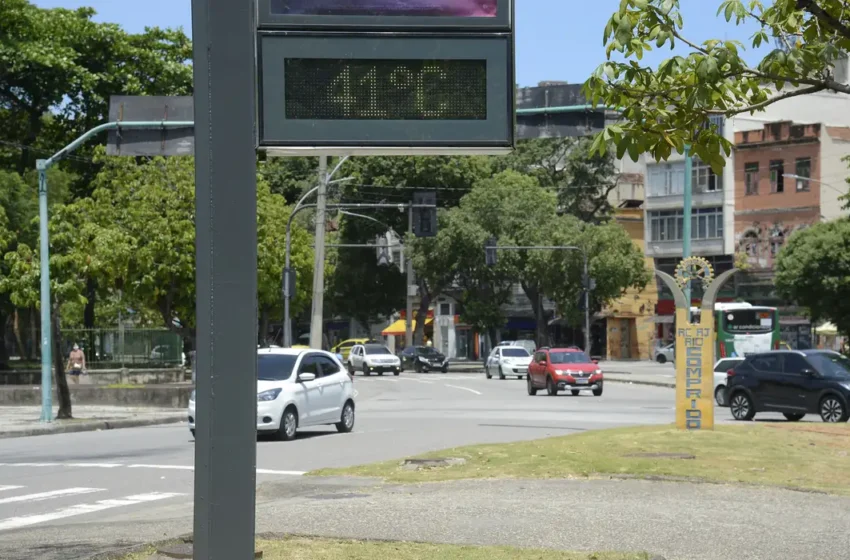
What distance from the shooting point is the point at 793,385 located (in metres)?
29.0

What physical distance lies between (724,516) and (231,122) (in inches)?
292

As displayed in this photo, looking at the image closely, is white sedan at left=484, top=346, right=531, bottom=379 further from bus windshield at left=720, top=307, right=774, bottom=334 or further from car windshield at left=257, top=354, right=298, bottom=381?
car windshield at left=257, top=354, right=298, bottom=381

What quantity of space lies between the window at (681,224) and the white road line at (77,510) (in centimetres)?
6589

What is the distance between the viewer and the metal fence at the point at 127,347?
52.3 metres

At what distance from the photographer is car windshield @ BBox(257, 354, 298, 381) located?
24.4 meters

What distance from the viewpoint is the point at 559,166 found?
8781 cm

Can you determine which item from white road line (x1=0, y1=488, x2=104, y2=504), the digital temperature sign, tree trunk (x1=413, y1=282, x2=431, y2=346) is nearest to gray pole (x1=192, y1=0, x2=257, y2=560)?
the digital temperature sign

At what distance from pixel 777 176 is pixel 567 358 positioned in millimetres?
33274

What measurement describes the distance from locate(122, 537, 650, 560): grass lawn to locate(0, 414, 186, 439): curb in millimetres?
19429

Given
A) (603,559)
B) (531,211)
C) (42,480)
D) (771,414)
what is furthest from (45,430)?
(531,211)

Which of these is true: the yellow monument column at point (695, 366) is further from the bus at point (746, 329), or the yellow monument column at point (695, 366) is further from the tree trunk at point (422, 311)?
the tree trunk at point (422, 311)

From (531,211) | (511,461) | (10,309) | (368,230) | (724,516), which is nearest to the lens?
(724,516)

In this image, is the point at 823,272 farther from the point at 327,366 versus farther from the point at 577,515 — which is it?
the point at 577,515

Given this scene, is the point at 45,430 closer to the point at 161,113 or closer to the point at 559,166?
the point at 161,113
